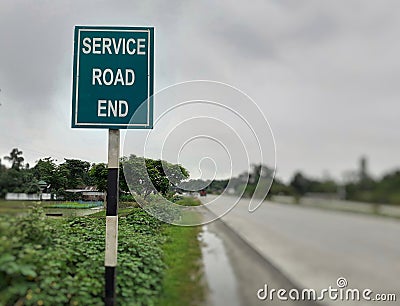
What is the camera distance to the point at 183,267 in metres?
3.04

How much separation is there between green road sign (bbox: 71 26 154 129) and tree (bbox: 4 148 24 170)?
29.2 inches

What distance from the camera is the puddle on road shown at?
2.81 metres

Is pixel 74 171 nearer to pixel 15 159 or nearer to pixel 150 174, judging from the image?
pixel 15 159

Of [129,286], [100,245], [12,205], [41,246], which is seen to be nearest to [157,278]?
[129,286]

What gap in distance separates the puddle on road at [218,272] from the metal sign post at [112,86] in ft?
2.19

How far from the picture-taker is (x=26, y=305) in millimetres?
2523

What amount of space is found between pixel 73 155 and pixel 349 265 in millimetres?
2320

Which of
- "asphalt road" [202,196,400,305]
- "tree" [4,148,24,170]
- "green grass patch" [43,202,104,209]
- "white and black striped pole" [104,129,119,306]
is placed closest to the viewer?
"asphalt road" [202,196,400,305]

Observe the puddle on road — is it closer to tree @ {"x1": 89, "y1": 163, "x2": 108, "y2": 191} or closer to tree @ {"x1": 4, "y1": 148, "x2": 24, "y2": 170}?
tree @ {"x1": 89, "y1": 163, "x2": 108, "y2": 191}

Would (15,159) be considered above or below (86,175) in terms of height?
above

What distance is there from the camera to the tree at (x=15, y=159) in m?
3.18

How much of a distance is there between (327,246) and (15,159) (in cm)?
230

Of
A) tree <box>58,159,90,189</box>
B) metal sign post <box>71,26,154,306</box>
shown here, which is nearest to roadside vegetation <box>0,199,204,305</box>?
metal sign post <box>71,26,154,306</box>

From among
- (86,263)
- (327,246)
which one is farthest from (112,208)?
(327,246)
